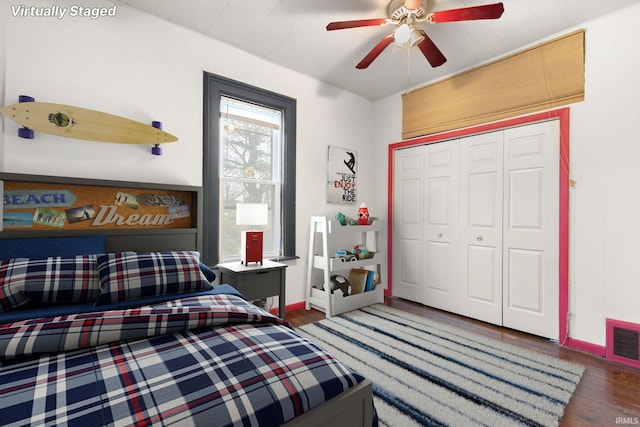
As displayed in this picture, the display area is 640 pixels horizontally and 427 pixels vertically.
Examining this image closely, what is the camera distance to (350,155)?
3.90m

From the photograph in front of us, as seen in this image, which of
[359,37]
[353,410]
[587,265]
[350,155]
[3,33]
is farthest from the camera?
[350,155]

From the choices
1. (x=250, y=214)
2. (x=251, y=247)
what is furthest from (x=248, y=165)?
(x=251, y=247)

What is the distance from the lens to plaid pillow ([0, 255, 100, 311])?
60.4 inches

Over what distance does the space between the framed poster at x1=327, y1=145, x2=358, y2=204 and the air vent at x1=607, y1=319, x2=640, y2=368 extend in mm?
2647

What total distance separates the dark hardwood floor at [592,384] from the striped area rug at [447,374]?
6 cm

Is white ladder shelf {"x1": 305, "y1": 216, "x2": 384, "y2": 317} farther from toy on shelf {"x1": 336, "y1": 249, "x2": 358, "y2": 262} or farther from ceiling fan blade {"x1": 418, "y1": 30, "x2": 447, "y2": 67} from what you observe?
ceiling fan blade {"x1": 418, "y1": 30, "x2": 447, "y2": 67}

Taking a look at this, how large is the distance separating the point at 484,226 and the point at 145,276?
9.90 ft

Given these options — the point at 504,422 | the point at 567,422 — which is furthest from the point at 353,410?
the point at 567,422

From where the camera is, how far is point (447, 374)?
2008 mm

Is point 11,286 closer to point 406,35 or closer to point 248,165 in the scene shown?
point 248,165

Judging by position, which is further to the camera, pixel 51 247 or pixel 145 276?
pixel 51 247

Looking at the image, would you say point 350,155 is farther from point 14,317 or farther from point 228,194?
point 14,317

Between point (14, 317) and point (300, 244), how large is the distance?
7.74 ft

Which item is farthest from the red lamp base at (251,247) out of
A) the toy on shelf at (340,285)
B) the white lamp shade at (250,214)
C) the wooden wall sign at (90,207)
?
the toy on shelf at (340,285)
